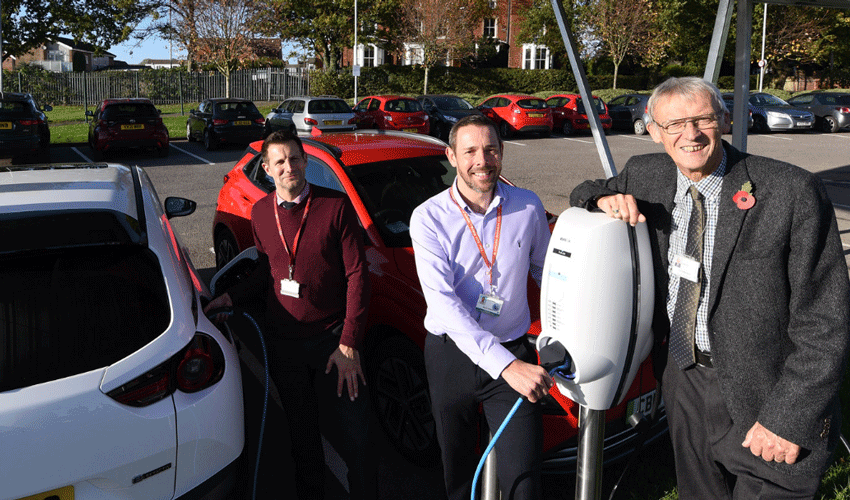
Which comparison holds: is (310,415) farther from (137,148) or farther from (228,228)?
(137,148)

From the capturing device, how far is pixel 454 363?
2.46 metres

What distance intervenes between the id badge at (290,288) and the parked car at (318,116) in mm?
17184

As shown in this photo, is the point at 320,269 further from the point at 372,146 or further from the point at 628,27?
the point at 628,27

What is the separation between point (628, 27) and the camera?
3453 centimetres

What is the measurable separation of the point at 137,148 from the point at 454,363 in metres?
17.3

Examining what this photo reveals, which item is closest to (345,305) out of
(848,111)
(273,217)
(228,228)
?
(273,217)

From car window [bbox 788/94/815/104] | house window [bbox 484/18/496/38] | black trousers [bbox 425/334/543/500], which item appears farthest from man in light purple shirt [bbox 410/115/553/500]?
house window [bbox 484/18/496/38]

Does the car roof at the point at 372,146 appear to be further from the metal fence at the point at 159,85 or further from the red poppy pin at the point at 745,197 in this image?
the metal fence at the point at 159,85

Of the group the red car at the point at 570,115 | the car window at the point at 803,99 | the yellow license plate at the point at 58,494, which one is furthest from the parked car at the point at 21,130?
the car window at the point at 803,99

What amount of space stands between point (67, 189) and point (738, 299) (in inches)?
102

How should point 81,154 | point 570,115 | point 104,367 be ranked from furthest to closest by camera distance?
point 570,115 < point 81,154 < point 104,367

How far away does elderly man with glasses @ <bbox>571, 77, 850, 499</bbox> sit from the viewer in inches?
72.6

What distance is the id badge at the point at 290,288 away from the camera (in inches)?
113

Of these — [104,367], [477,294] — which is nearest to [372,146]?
[477,294]
